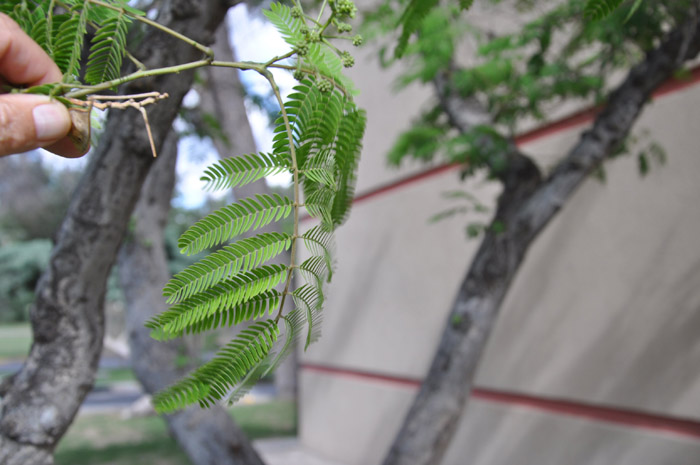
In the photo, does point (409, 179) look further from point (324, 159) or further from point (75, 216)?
point (324, 159)

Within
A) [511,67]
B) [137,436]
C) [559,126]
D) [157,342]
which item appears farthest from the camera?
[137,436]

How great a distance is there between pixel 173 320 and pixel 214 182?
158mm

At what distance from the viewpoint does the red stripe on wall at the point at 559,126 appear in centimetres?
296

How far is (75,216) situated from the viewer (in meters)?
1.83

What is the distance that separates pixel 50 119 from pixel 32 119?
2cm

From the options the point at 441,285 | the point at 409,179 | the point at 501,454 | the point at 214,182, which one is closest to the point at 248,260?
the point at 214,182

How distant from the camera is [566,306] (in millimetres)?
3521

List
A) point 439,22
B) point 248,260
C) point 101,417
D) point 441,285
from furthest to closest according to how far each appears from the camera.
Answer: point 101,417, point 441,285, point 439,22, point 248,260

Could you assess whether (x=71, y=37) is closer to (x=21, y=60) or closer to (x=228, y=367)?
(x=21, y=60)

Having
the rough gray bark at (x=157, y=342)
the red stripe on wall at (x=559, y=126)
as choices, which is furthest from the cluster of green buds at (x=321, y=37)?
the red stripe on wall at (x=559, y=126)

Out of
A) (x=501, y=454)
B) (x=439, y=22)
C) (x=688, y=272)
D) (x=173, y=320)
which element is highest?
(x=439, y=22)

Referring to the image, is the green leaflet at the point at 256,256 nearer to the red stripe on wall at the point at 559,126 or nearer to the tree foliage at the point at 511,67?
the tree foliage at the point at 511,67

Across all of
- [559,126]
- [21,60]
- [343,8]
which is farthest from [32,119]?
[559,126]

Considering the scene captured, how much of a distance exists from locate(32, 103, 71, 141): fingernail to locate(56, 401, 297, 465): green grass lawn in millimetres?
5785
